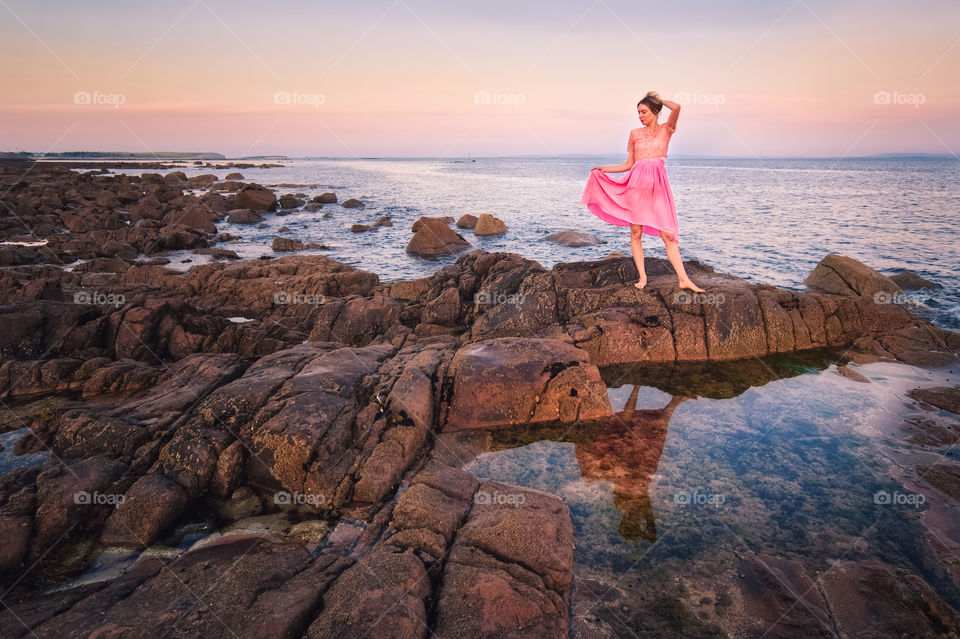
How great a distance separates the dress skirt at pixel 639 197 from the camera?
311 inches

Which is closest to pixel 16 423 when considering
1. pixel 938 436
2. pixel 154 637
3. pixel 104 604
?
pixel 104 604

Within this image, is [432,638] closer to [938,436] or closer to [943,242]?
[938,436]

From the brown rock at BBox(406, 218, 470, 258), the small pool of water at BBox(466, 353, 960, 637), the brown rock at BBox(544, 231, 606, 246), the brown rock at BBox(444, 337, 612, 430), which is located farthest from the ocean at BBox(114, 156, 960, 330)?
the brown rock at BBox(444, 337, 612, 430)

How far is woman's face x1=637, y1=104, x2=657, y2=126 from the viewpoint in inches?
291

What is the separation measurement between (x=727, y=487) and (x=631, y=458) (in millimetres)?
1061

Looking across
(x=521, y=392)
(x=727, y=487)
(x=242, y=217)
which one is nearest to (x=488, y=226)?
(x=242, y=217)

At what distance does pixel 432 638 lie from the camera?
10.1 feet

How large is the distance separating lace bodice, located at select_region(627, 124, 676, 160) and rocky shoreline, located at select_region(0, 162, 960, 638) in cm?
261

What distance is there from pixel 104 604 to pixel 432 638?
8.46 feet

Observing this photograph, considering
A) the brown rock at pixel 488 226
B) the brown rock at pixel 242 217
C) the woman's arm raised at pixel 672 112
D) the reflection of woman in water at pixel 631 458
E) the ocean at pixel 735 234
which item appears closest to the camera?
the reflection of woman in water at pixel 631 458

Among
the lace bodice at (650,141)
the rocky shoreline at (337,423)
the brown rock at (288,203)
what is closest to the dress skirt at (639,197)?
the lace bodice at (650,141)

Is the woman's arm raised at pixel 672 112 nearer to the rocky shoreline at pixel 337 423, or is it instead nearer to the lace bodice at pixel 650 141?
the lace bodice at pixel 650 141

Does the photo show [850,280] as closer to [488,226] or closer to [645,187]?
[645,187]

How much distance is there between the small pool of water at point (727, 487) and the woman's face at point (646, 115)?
4.37m
